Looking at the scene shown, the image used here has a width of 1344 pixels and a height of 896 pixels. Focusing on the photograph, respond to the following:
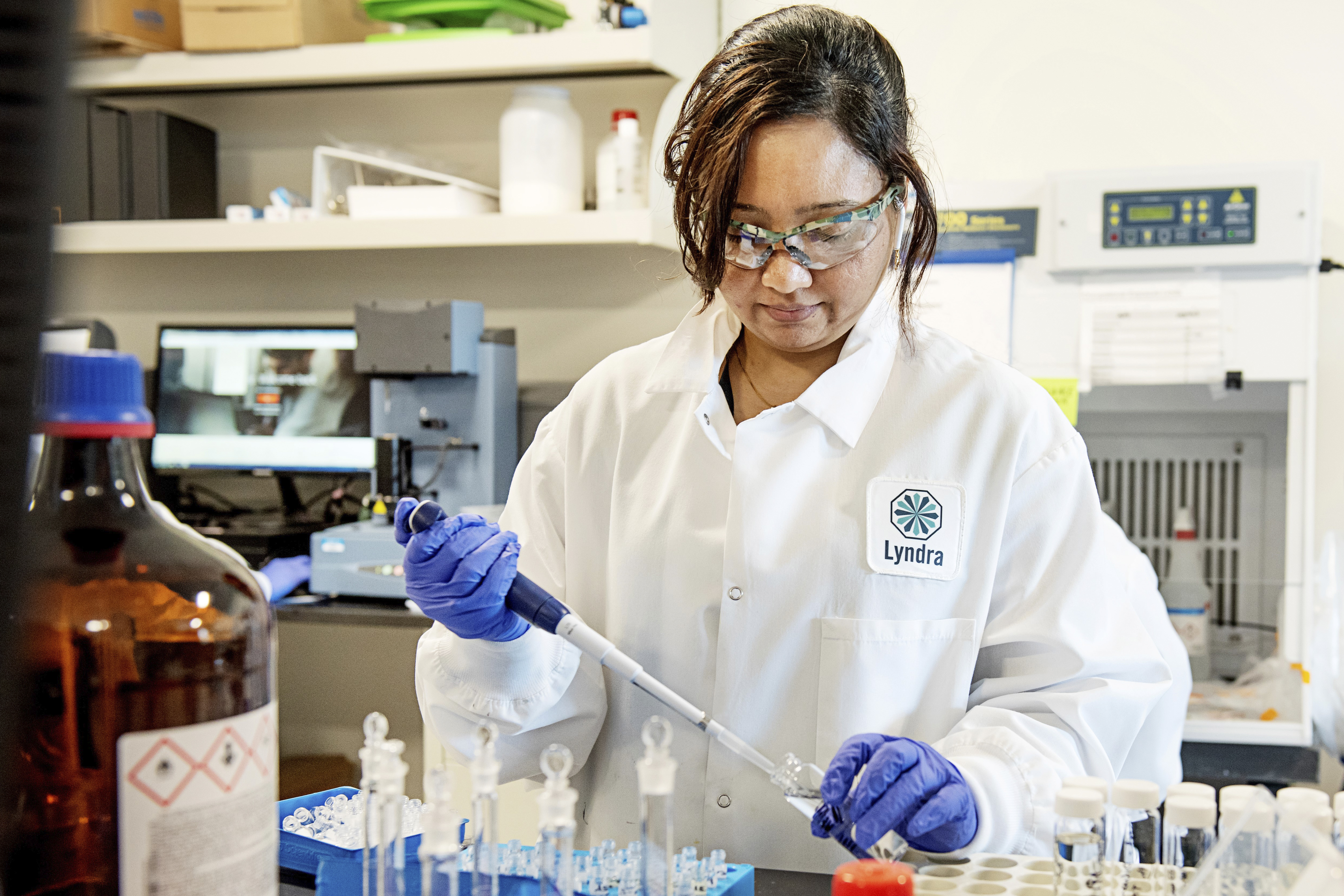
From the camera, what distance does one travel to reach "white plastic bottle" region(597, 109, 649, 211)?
8.55 feet

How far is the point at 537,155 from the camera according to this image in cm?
259

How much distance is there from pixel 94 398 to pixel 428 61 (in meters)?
2.23

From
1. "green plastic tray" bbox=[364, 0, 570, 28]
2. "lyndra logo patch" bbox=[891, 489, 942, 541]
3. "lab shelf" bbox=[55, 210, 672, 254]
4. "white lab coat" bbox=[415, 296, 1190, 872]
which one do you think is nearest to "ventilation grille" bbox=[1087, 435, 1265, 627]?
"lab shelf" bbox=[55, 210, 672, 254]

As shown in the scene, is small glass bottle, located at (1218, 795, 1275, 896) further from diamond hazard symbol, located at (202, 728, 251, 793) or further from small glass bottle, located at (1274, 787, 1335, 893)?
diamond hazard symbol, located at (202, 728, 251, 793)

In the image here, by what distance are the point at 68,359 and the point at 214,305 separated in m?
2.86

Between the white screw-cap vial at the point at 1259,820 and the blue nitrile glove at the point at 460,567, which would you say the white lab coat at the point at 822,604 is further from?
the white screw-cap vial at the point at 1259,820

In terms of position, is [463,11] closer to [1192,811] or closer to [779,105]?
[779,105]

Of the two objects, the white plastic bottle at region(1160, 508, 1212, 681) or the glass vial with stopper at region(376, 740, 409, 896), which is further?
the white plastic bottle at region(1160, 508, 1212, 681)

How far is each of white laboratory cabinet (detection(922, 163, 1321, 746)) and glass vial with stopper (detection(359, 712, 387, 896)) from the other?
169 cm

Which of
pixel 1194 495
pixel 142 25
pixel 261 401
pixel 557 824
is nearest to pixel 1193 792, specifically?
pixel 557 824

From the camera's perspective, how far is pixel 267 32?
261 centimetres

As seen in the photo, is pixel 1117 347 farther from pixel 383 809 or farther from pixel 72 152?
pixel 72 152

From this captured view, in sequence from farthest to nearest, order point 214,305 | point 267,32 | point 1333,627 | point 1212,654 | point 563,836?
1. point 214,305
2. point 267,32
3. point 1212,654
4. point 1333,627
5. point 563,836

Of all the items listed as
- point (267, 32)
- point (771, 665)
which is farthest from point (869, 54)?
point (267, 32)
